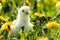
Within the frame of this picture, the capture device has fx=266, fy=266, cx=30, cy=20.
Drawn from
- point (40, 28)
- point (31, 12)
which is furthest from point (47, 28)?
point (31, 12)

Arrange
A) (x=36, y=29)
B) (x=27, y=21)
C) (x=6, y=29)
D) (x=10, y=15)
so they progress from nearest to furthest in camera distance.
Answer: (x=6, y=29)
(x=36, y=29)
(x=10, y=15)
(x=27, y=21)

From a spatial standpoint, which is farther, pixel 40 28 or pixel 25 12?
pixel 25 12

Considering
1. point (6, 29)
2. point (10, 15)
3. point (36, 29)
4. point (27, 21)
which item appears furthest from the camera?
point (27, 21)

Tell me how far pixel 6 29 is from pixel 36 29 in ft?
0.62

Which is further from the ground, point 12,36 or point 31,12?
point 31,12

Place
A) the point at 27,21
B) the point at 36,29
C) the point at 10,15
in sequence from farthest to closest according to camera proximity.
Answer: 1. the point at 27,21
2. the point at 10,15
3. the point at 36,29

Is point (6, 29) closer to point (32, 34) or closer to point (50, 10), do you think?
point (32, 34)

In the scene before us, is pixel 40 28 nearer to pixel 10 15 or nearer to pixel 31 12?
pixel 10 15

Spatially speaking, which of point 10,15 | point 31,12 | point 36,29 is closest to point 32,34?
point 36,29

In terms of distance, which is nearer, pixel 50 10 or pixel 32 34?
pixel 32 34

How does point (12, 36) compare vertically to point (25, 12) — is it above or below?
below

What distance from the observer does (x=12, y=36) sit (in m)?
1.38

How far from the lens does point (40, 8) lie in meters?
1.87

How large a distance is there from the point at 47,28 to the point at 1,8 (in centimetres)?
47
